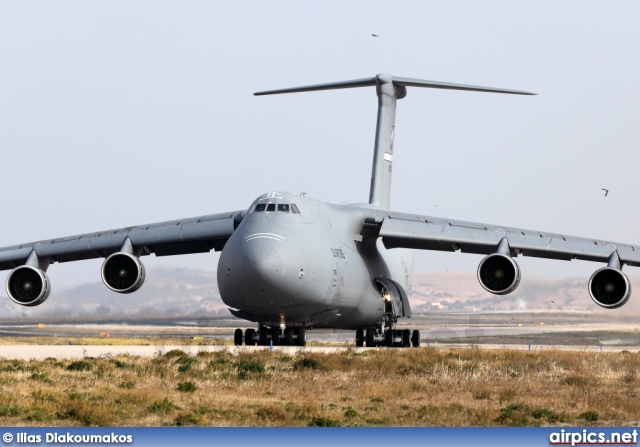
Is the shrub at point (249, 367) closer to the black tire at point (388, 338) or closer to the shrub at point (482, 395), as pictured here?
the shrub at point (482, 395)


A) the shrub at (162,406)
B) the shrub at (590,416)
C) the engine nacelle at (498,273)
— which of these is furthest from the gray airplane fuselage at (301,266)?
the shrub at (590,416)

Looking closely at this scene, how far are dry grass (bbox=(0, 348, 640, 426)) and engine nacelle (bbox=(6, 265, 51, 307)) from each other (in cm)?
496

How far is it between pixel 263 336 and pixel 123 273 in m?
3.79

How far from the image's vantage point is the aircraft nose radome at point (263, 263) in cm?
2164

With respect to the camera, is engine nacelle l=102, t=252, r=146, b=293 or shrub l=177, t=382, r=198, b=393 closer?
shrub l=177, t=382, r=198, b=393

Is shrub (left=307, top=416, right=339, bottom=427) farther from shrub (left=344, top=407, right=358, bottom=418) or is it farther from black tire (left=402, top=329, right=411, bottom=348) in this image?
black tire (left=402, top=329, right=411, bottom=348)

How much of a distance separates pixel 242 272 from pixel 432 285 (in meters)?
44.5

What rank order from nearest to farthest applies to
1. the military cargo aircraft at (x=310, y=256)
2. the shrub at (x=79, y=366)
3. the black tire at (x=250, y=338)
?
1. the shrub at (x=79, y=366)
2. the military cargo aircraft at (x=310, y=256)
3. the black tire at (x=250, y=338)

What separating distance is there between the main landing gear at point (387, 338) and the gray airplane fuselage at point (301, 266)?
815mm

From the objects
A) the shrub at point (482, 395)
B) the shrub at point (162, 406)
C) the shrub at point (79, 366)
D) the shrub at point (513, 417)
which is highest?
the shrub at point (79, 366)

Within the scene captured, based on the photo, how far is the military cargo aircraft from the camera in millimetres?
22438

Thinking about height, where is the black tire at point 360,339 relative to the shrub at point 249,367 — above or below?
above

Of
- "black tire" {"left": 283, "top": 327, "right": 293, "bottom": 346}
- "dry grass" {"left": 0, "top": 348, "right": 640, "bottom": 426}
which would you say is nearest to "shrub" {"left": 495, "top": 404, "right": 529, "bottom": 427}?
"dry grass" {"left": 0, "top": 348, "right": 640, "bottom": 426}

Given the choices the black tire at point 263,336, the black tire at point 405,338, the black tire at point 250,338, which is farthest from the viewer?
the black tire at point 405,338
